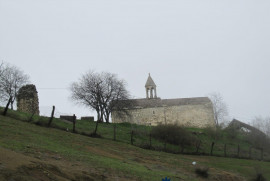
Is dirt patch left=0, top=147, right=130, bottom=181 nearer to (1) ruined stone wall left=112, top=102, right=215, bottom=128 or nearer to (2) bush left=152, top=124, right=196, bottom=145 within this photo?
(2) bush left=152, top=124, right=196, bottom=145

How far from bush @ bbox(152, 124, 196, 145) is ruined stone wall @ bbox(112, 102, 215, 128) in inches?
885

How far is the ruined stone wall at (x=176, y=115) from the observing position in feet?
206

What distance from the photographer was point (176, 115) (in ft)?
208

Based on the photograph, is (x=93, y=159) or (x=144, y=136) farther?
(x=144, y=136)

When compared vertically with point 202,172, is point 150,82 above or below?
above

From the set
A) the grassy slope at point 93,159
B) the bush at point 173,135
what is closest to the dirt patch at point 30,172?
the grassy slope at point 93,159

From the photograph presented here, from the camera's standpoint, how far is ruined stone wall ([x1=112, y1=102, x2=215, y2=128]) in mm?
62688

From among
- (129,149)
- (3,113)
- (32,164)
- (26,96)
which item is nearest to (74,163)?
(32,164)

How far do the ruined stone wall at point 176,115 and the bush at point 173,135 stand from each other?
2248 cm

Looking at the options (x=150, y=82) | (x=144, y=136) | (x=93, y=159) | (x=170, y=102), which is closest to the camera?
(x=93, y=159)

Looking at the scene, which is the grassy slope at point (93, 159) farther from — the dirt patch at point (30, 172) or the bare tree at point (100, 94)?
the bare tree at point (100, 94)

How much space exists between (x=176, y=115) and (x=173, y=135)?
24588 mm

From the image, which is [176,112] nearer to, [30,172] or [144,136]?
[144,136]

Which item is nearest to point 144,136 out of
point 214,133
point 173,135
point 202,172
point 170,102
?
point 173,135
